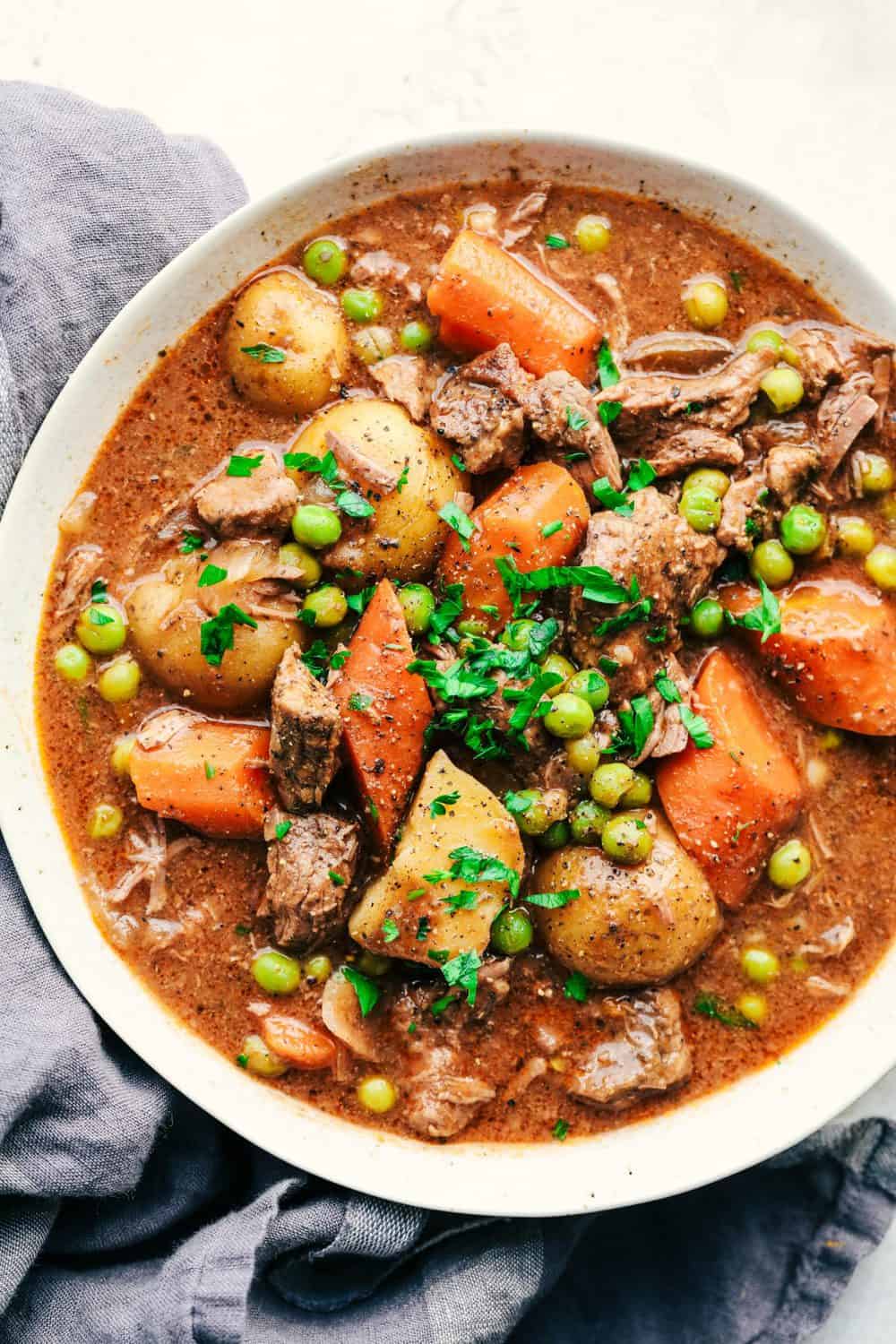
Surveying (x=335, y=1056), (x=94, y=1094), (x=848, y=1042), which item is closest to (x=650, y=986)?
(x=848, y=1042)

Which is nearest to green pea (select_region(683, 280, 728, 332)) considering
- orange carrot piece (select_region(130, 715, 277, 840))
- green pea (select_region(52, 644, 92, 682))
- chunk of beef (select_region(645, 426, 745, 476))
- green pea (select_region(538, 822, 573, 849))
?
chunk of beef (select_region(645, 426, 745, 476))

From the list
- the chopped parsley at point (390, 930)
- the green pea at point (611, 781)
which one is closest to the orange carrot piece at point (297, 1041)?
the chopped parsley at point (390, 930)

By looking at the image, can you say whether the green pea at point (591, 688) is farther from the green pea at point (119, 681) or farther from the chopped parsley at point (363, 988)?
the green pea at point (119, 681)

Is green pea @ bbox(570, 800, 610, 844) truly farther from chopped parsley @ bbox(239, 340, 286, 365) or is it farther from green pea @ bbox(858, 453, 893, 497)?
chopped parsley @ bbox(239, 340, 286, 365)

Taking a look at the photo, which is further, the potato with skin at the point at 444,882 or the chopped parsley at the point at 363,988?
the chopped parsley at the point at 363,988

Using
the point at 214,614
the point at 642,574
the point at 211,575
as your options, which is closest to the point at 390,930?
the point at 214,614

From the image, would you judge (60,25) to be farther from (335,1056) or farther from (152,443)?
(335,1056)

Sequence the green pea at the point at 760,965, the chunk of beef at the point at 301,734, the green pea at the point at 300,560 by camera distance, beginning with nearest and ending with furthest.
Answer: the chunk of beef at the point at 301,734 → the green pea at the point at 300,560 → the green pea at the point at 760,965
